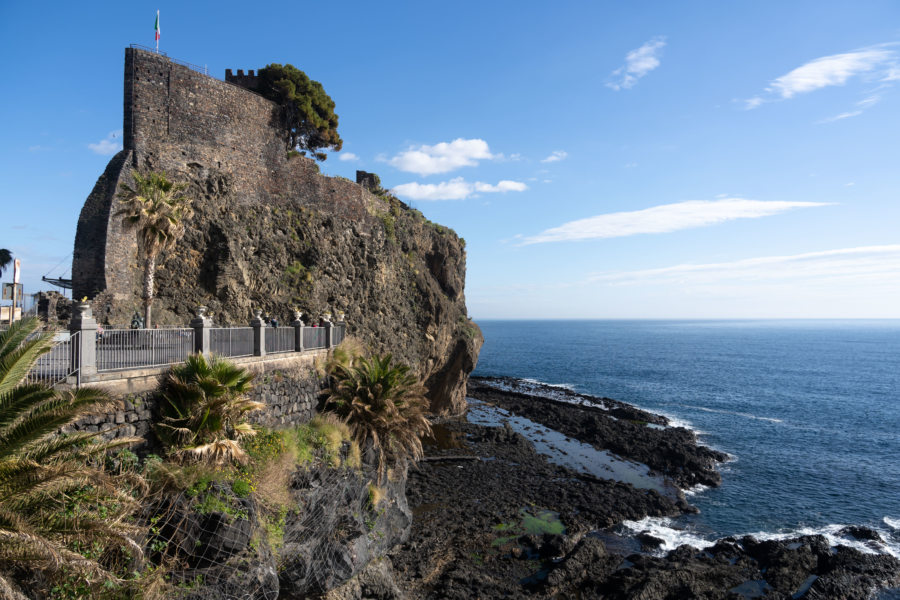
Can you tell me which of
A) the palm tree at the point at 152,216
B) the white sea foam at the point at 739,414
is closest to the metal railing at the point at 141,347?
the palm tree at the point at 152,216

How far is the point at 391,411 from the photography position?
60.3ft

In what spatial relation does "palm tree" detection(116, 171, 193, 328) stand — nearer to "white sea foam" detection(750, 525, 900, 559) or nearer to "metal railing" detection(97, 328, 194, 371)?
"metal railing" detection(97, 328, 194, 371)

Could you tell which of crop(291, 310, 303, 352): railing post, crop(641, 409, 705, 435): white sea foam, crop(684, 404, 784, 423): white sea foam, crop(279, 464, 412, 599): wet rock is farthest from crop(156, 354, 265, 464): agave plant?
crop(684, 404, 784, 423): white sea foam

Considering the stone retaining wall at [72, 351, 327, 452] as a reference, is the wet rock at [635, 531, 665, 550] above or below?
below

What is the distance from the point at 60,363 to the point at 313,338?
11029 millimetres

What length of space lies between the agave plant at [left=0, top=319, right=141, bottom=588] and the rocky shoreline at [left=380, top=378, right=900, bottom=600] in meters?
10.2

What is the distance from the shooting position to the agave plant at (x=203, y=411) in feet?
38.3

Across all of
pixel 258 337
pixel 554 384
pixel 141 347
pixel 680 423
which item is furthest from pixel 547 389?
pixel 141 347

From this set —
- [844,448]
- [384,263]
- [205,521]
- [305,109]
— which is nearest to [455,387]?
[384,263]

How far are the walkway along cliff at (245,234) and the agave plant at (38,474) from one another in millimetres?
18170

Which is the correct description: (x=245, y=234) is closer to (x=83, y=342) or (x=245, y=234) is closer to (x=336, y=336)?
(x=336, y=336)

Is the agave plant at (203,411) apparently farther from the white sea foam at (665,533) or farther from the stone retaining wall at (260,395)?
the white sea foam at (665,533)

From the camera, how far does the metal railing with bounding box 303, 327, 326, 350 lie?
20203mm

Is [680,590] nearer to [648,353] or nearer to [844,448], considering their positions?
[844,448]
